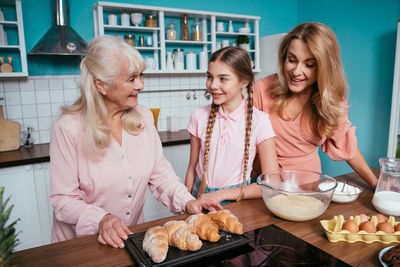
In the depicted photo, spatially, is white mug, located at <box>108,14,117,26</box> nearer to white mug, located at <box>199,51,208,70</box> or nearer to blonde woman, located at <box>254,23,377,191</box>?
white mug, located at <box>199,51,208,70</box>

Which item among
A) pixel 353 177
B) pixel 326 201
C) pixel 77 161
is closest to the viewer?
pixel 326 201

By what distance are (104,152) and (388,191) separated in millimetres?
1143

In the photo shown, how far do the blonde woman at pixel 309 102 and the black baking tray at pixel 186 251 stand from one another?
2.62ft

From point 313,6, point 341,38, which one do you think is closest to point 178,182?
point 341,38

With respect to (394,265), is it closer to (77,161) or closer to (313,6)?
(77,161)

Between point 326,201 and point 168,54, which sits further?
point 168,54

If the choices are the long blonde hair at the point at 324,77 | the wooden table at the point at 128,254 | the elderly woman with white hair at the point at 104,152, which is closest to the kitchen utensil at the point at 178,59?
the long blonde hair at the point at 324,77

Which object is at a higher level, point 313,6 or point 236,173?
point 313,6

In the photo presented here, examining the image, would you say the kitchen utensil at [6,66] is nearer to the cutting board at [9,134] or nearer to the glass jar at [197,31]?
the cutting board at [9,134]

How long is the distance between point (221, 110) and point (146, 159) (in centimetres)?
43

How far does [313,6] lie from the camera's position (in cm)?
382

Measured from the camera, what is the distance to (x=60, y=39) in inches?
98.7

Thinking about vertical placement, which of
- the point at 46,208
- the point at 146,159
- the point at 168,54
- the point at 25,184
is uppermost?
the point at 168,54

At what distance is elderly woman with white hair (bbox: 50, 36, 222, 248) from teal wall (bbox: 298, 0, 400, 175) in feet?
8.66
